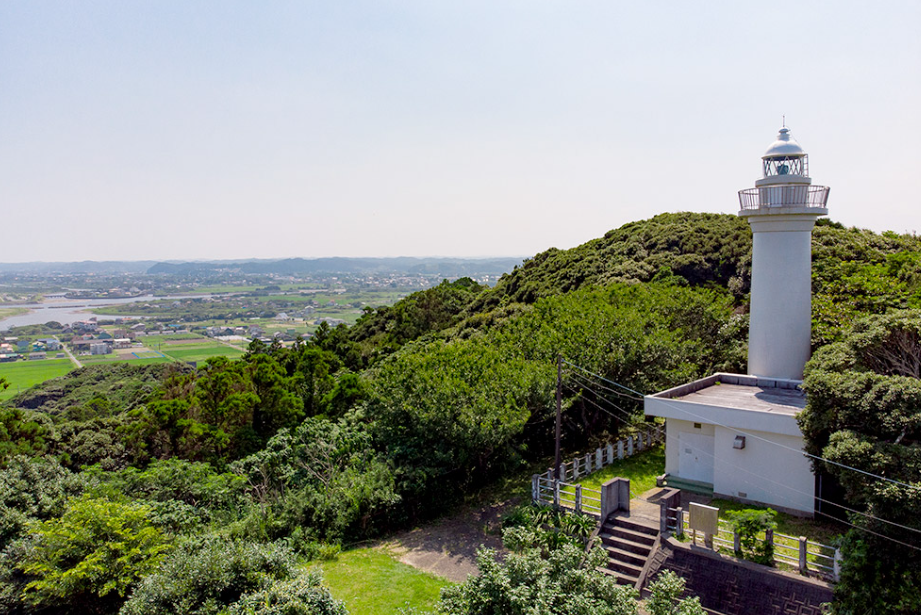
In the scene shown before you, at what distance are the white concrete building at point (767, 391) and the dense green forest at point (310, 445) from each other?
1599 mm

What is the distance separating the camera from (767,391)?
1573 cm

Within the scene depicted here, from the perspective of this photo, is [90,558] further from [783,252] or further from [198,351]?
[198,351]

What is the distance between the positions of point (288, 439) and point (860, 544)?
A: 15.0 metres

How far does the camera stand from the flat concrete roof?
45.1 ft

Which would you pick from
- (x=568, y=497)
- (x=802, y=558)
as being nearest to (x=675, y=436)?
(x=568, y=497)

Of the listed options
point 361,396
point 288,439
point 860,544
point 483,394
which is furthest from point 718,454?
point 361,396

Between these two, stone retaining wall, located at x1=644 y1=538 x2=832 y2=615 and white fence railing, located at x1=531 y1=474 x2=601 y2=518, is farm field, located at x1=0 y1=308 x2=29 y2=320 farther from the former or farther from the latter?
stone retaining wall, located at x1=644 y1=538 x2=832 y2=615

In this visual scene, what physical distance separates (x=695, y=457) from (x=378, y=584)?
26.5 ft

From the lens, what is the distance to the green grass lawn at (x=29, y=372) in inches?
2491

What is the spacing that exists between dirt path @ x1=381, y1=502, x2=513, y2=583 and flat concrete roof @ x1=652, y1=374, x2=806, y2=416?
5.49 m

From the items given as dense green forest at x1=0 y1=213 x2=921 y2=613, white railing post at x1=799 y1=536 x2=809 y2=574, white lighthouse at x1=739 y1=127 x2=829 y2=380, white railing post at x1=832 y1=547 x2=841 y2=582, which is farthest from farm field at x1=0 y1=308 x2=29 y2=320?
white railing post at x1=832 y1=547 x2=841 y2=582

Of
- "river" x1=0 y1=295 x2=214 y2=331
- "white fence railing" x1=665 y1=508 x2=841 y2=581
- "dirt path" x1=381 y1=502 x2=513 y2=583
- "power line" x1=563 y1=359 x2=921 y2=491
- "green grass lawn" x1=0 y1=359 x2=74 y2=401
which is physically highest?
"power line" x1=563 y1=359 x2=921 y2=491

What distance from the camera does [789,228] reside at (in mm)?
15391

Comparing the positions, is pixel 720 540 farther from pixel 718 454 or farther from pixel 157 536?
pixel 157 536
